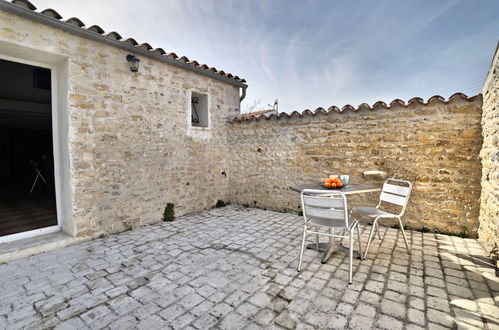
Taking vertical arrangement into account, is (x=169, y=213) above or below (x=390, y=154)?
below

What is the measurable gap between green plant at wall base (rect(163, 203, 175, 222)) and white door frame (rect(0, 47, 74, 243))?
1.50 m

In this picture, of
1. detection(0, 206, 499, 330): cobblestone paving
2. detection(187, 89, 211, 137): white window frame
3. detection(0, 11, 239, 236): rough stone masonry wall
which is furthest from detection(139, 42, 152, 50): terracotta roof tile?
detection(0, 206, 499, 330): cobblestone paving

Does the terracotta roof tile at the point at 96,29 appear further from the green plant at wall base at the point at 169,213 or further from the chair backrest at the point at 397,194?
the chair backrest at the point at 397,194

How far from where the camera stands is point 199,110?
5.68 metres

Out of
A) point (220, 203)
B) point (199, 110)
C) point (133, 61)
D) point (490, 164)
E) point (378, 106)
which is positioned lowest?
point (220, 203)

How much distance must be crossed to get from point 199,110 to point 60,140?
2827 millimetres

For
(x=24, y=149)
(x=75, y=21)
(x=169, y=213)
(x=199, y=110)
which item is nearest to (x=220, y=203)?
(x=169, y=213)

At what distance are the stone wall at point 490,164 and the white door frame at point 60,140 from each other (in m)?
5.60

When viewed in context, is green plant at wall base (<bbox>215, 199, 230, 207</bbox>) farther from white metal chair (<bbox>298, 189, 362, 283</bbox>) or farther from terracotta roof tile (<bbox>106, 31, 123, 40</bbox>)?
terracotta roof tile (<bbox>106, 31, 123, 40</bbox>)

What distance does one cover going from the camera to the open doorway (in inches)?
170

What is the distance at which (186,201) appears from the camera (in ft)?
16.6

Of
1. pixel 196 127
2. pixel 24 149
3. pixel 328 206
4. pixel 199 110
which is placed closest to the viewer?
pixel 328 206

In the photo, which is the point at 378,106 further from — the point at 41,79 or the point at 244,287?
the point at 41,79

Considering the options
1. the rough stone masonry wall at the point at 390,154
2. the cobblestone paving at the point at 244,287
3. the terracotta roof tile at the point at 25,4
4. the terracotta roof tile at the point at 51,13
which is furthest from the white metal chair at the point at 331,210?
the terracotta roof tile at the point at 25,4
